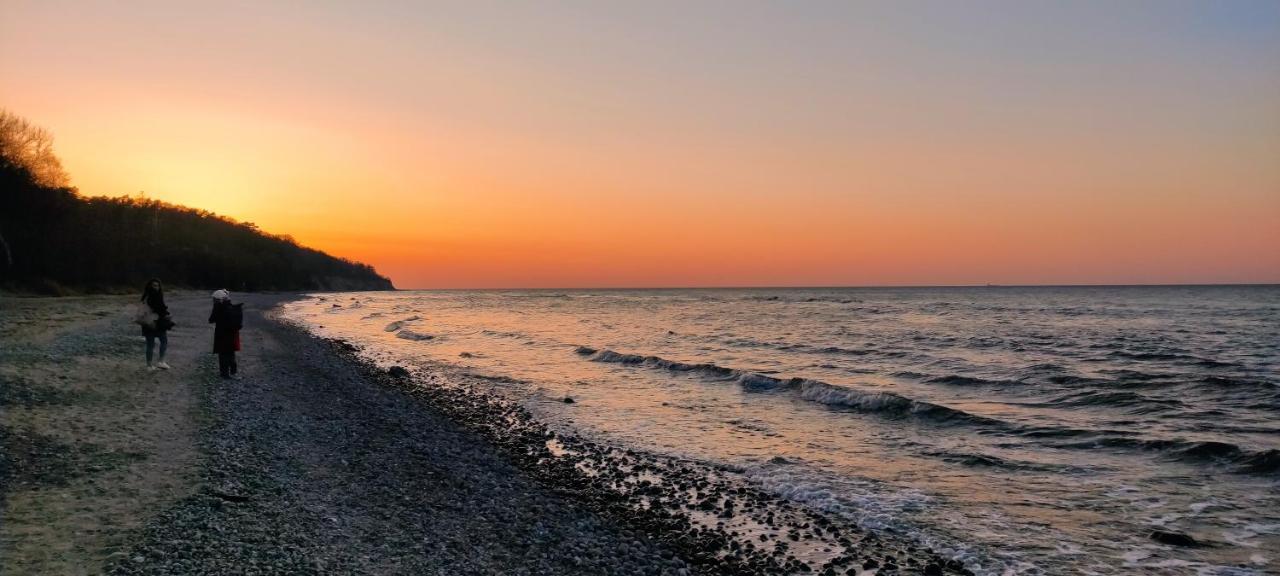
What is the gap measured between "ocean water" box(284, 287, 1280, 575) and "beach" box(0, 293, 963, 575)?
69.6 inches

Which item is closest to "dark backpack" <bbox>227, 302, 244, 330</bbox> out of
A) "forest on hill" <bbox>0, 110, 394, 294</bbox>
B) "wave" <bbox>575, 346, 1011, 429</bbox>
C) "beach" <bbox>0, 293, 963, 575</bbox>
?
"beach" <bbox>0, 293, 963, 575</bbox>

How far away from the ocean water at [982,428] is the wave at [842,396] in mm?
88

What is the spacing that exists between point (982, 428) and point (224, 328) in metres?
20.9

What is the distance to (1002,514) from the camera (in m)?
10.7

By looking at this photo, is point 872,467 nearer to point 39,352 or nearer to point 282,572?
point 282,572

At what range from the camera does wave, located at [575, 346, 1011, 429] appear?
18.5 m

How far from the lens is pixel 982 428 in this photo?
17234 mm

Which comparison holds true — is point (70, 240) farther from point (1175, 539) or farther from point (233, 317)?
point (1175, 539)

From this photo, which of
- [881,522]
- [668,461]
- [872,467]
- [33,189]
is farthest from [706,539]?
[33,189]

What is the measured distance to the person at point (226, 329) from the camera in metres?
18.7

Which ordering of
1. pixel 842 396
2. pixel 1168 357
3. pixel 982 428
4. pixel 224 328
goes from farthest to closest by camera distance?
pixel 1168 357, pixel 842 396, pixel 224 328, pixel 982 428

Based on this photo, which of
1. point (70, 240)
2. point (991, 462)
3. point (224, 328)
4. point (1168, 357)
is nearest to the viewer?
point (991, 462)

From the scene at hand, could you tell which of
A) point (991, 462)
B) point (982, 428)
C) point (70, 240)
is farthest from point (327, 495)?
point (70, 240)

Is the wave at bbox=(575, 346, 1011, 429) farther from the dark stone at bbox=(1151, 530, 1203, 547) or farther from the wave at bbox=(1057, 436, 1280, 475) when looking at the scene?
the dark stone at bbox=(1151, 530, 1203, 547)
